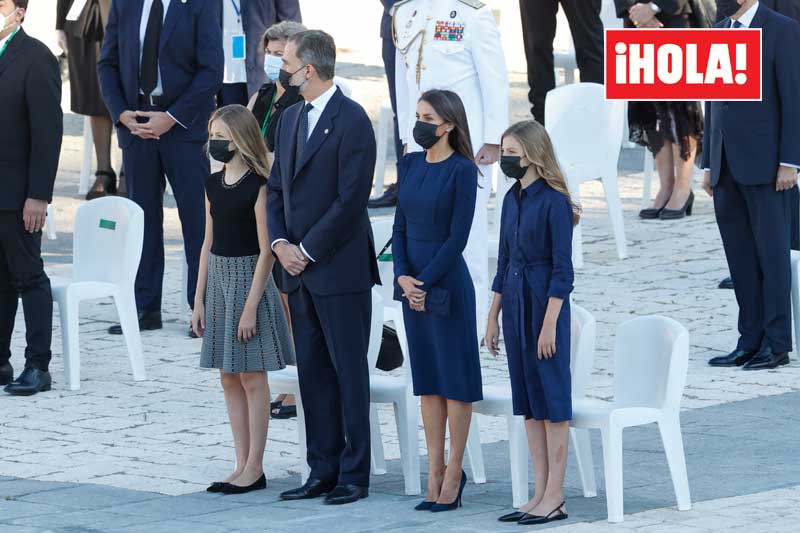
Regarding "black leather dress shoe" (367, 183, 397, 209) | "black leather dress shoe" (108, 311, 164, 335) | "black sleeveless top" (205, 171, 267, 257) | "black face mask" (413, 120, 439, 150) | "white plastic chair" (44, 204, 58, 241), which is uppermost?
"black face mask" (413, 120, 439, 150)

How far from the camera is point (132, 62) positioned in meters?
10.9

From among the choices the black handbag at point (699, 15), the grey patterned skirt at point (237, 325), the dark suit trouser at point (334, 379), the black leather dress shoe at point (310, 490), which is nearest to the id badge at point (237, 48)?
the black handbag at point (699, 15)

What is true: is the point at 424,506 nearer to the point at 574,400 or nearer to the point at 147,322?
the point at 574,400

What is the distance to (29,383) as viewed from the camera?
381 inches

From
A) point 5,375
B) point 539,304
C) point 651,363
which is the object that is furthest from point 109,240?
point 651,363

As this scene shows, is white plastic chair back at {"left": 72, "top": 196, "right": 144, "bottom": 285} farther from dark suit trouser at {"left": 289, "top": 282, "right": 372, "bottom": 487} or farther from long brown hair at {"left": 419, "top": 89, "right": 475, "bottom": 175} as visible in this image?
long brown hair at {"left": 419, "top": 89, "right": 475, "bottom": 175}

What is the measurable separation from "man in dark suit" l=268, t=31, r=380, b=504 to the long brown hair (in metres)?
0.32

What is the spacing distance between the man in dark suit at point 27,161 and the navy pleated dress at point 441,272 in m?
2.75

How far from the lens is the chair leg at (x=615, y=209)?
1280cm

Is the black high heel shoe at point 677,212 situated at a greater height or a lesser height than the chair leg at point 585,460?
greater

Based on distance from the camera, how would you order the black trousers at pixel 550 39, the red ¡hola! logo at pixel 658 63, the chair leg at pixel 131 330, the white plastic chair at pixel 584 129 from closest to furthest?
the chair leg at pixel 131 330, the white plastic chair at pixel 584 129, the red ¡hola! logo at pixel 658 63, the black trousers at pixel 550 39

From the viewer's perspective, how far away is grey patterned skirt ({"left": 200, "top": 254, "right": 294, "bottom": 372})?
772 cm

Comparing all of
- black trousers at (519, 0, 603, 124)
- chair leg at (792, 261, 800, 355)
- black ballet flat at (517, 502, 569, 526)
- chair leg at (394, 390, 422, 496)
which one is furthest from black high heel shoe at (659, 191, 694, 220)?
black ballet flat at (517, 502, 569, 526)

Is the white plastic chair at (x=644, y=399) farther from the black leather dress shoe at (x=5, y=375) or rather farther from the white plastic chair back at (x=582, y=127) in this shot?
the white plastic chair back at (x=582, y=127)
